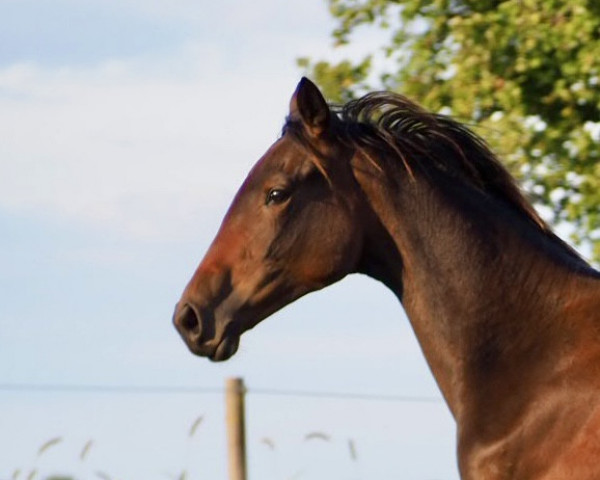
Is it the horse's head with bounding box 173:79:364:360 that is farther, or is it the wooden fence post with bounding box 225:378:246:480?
the wooden fence post with bounding box 225:378:246:480

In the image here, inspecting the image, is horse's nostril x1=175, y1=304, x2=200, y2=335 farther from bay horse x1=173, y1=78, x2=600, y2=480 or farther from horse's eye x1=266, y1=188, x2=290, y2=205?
horse's eye x1=266, y1=188, x2=290, y2=205

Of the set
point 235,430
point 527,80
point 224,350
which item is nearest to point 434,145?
point 224,350

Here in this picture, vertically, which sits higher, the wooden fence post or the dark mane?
the dark mane

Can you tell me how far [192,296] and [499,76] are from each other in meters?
6.94

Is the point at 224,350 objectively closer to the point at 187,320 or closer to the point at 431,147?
the point at 187,320

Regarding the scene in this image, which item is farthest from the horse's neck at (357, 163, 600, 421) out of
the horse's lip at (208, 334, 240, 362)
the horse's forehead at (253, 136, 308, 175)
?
the horse's lip at (208, 334, 240, 362)

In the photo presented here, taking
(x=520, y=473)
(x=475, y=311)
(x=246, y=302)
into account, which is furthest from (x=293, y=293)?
(x=520, y=473)

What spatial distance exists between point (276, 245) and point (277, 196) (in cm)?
15

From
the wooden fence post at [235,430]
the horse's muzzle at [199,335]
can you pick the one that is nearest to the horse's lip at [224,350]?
the horse's muzzle at [199,335]

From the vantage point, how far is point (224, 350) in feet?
14.4

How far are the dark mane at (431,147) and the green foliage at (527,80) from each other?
5.86 m

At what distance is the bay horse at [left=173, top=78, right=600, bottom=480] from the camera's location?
4129mm

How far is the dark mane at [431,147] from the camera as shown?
444cm

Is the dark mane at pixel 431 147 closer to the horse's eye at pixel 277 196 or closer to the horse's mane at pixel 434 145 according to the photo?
the horse's mane at pixel 434 145
